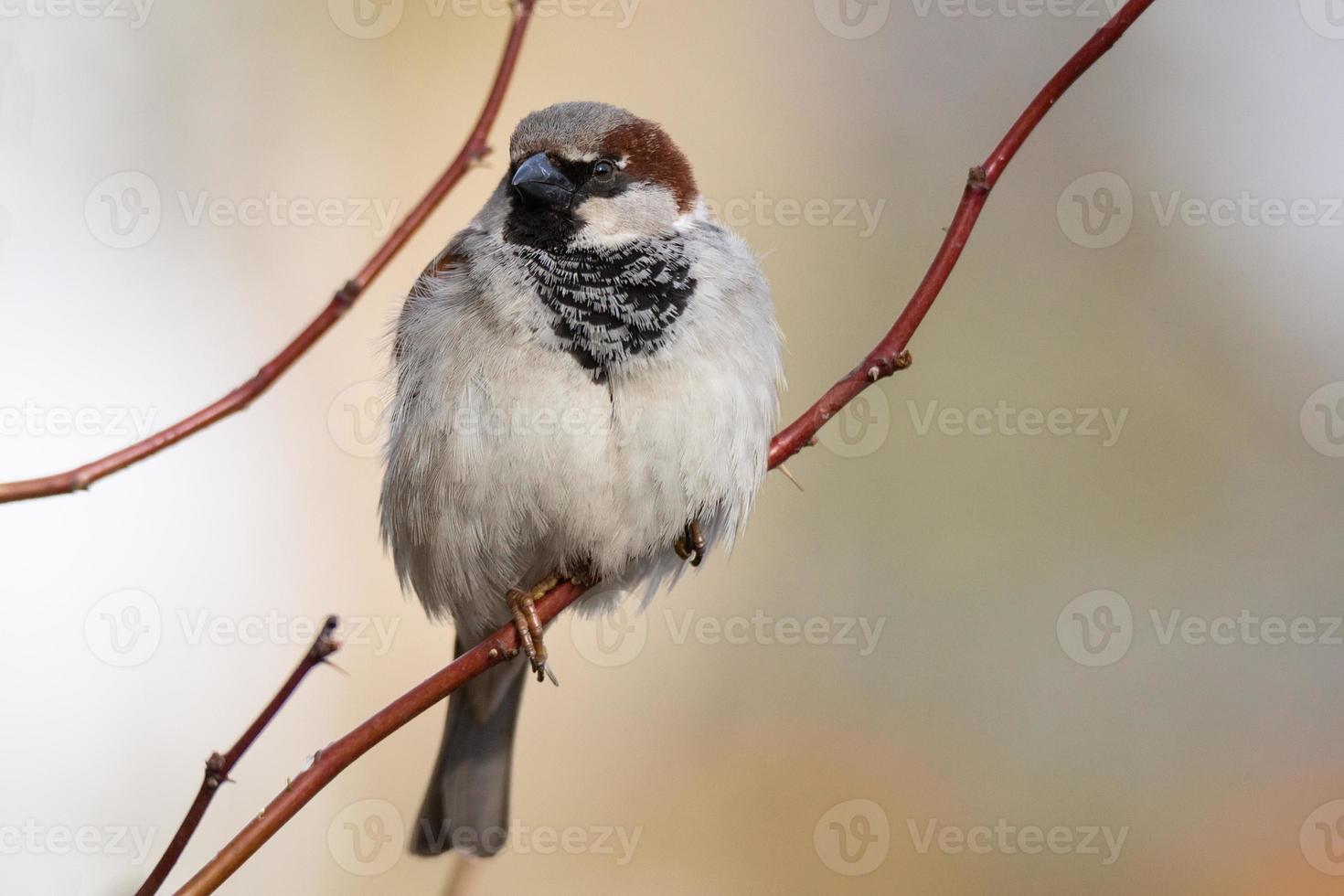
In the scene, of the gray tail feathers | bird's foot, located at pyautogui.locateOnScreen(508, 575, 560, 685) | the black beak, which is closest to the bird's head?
the black beak

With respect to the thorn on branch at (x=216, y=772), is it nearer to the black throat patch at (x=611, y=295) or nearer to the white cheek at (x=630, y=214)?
the black throat patch at (x=611, y=295)

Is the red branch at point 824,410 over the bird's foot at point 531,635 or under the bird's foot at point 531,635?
over

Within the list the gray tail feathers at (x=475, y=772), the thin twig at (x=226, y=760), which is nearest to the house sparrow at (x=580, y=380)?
the gray tail feathers at (x=475, y=772)

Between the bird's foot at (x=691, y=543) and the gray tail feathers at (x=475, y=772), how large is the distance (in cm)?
54

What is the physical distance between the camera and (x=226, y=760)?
127cm

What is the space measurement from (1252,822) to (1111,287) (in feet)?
6.70

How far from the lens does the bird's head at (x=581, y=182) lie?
231cm

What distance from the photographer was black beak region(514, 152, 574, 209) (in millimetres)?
2287

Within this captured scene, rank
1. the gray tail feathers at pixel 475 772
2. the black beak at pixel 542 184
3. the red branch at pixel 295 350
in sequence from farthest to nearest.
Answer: the gray tail feathers at pixel 475 772 → the black beak at pixel 542 184 → the red branch at pixel 295 350

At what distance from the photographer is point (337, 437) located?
13.8ft

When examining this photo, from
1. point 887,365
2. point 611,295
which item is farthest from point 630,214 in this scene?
point 887,365

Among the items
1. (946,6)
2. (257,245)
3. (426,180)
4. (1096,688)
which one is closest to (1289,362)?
(1096,688)

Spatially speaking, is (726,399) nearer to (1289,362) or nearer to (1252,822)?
(1252,822)

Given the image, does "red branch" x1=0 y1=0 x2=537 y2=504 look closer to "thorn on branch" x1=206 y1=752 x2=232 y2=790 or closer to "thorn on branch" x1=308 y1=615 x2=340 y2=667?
"thorn on branch" x1=308 y1=615 x2=340 y2=667
